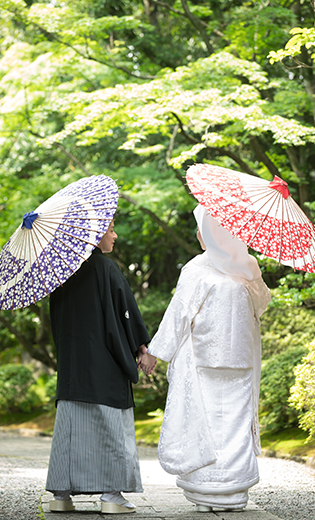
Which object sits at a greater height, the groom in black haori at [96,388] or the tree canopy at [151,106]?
the tree canopy at [151,106]

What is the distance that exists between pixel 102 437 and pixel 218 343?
91 centimetres

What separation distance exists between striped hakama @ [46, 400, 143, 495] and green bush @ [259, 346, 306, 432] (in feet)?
11.6

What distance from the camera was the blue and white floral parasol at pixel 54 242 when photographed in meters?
3.12

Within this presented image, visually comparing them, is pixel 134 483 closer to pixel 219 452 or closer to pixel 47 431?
pixel 219 452

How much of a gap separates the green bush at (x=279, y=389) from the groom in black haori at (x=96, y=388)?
3.47 meters

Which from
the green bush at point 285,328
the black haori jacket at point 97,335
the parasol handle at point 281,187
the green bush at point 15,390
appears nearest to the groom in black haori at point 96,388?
the black haori jacket at point 97,335

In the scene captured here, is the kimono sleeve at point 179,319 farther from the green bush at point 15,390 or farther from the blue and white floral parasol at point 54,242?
the green bush at point 15,390

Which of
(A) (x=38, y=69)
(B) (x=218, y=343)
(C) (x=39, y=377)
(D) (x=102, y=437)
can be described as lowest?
(C) (x=39, y=377)

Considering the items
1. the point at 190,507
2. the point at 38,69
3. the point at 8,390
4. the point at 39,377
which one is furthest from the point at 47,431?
the point at 190,507

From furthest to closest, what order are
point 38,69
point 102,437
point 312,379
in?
point 38,69 < point 312,379 < point 102,437

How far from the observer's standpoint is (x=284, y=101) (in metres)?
7.74

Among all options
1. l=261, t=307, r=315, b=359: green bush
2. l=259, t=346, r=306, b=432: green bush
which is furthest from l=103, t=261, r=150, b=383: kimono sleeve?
l=261, t=307, r=315, b=359: green bush

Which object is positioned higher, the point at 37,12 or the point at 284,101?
the point at 37,12

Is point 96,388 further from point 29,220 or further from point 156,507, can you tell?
point 29,220
